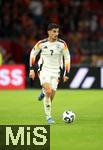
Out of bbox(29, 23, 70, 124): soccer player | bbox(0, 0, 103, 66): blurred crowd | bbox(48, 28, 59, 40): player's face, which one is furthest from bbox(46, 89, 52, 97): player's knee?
bbox(0, 0, 103, 66): blurred crowd

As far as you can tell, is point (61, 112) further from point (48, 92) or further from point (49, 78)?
point (48, 92)

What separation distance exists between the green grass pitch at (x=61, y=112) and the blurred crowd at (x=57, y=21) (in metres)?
4.12

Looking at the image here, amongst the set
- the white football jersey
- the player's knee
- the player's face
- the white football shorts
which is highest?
the player's face

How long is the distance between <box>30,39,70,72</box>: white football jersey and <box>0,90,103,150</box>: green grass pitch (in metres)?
1.17

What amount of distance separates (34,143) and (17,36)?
716 inches

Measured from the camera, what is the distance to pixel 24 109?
18.1 metres

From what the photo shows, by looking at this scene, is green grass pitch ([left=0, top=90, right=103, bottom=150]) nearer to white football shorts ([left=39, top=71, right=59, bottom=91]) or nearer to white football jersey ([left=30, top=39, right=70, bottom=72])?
white football shorts ([left=39, top=71, right=59, bottom=91])

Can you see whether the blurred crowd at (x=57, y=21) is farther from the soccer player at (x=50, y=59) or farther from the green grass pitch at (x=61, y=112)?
the soccer player at (x=50, y=59)

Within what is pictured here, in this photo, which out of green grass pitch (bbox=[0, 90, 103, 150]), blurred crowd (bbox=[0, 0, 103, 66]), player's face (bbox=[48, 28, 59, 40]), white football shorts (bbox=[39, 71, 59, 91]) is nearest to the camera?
green grass pitch (bbox=[0, 90, 103, 150])

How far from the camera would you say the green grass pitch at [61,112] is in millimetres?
11938

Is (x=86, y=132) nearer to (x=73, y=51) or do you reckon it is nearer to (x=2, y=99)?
(x=2, y=99)

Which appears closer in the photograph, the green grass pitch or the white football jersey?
the green grass pitch

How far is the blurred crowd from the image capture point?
28.3 m

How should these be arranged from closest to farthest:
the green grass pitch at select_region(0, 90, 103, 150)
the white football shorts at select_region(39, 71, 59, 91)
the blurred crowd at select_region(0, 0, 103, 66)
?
the green grass pitch at select_region(0, 90, 103, 150) < the white football shorts at select_region(39, 71, 59, 91) < the blurred crowd at select_region(0, 0, 103, 66)
